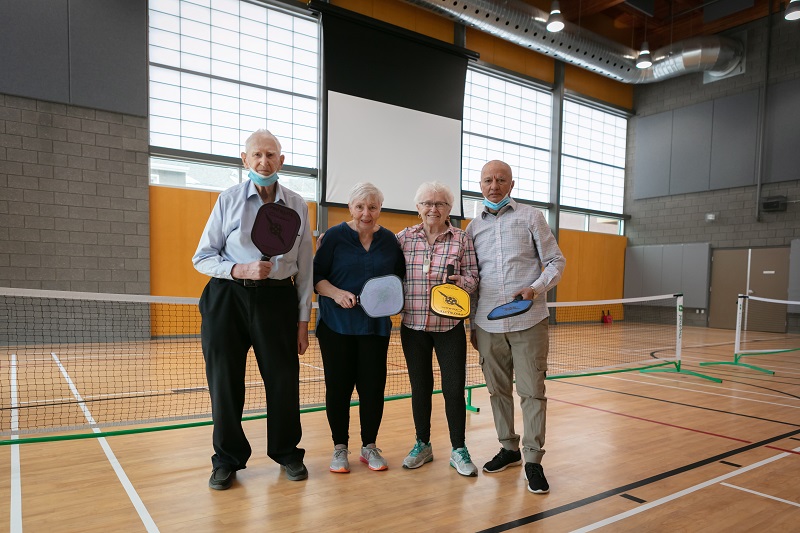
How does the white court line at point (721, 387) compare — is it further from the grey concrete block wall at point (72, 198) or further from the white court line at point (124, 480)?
the grey concrete block wall at point (72, 198)

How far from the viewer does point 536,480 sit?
3004 millimetres

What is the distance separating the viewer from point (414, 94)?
12.9 meters

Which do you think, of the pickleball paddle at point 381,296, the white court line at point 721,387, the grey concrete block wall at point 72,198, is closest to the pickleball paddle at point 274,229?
the pickleball paddle at point 381,296

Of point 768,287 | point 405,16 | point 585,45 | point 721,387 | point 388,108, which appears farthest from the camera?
point 768,287

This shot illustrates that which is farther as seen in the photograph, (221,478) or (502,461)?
(502,461)

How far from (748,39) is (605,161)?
5.25m

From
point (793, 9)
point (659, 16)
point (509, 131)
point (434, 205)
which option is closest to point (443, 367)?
point (434, 205)

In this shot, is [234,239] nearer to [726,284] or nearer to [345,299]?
[345,299]

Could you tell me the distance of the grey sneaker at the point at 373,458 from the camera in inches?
128

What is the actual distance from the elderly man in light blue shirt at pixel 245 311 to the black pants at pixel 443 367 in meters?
0.71

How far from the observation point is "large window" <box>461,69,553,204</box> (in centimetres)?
1471

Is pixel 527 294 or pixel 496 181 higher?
pixel 496 181

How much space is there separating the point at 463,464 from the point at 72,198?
29.8 feet

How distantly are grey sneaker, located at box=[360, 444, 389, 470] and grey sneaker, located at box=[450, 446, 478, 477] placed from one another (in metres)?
0.45
